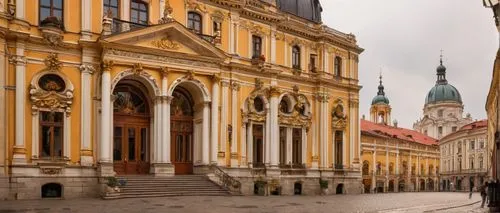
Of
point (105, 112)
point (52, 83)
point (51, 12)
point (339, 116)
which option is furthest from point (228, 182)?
point (339, 116)

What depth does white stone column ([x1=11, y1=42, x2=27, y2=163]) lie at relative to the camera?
3005 centimetres

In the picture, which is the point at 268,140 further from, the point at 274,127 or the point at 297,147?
the point at 297,147

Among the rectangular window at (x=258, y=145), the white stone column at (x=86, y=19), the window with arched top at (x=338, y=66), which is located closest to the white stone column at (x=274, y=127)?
the rectangular window at (x=258, y=145)

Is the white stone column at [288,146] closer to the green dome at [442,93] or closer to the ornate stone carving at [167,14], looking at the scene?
the ornate stone carving at [167,14]

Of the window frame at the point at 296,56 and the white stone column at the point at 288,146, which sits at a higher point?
the window frame at the point at 296,56

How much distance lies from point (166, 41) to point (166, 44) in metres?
0.17

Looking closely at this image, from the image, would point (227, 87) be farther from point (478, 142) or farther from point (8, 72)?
point (478, 142)

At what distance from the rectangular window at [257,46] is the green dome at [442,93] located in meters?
107

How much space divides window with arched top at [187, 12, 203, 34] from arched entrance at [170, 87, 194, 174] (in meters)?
3.80

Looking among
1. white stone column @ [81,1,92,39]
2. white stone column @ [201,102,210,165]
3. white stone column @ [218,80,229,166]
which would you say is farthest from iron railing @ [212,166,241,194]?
white stone column @ [81,1,92,39]

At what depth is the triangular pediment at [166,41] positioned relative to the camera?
32.9m

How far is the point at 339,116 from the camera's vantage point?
47.5m

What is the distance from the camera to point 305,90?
1778 inches

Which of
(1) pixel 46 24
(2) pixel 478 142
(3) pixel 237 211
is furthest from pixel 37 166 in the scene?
(2) pixel 478 142
